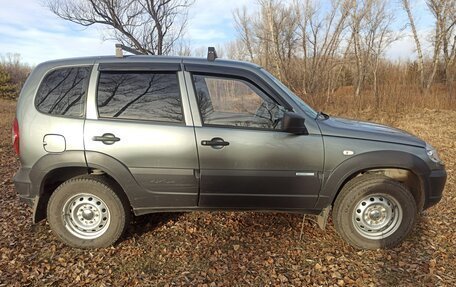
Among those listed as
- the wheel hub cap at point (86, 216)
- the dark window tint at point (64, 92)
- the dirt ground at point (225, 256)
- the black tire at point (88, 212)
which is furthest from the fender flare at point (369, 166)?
the dark window tint at point (64, 92)

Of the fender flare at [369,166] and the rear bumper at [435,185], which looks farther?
the rear bumper at [435,185]

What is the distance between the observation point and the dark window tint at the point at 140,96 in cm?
326

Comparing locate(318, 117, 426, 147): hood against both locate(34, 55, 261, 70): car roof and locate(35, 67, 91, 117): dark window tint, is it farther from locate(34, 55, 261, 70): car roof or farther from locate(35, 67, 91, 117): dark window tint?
locate(35, 67, 91, 117): dark window tint

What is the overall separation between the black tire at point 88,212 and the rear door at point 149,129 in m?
0.28

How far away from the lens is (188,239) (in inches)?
143

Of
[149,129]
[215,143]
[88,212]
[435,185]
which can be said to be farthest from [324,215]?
[88,212]

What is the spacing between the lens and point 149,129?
3205 millimetres

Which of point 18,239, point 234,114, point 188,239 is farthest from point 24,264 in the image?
point 234,114

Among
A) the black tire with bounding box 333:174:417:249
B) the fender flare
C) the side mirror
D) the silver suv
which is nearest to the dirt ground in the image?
the black tire with bounding box 333:174:417:249

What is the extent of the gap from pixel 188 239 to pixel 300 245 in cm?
120

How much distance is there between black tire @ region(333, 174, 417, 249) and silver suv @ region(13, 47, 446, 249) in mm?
10

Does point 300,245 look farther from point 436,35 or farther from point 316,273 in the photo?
point 436,35

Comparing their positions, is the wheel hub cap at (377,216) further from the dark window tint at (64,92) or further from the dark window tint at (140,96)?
the dark window tint at (64,92)

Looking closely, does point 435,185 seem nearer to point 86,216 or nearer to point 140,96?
point 140,96
